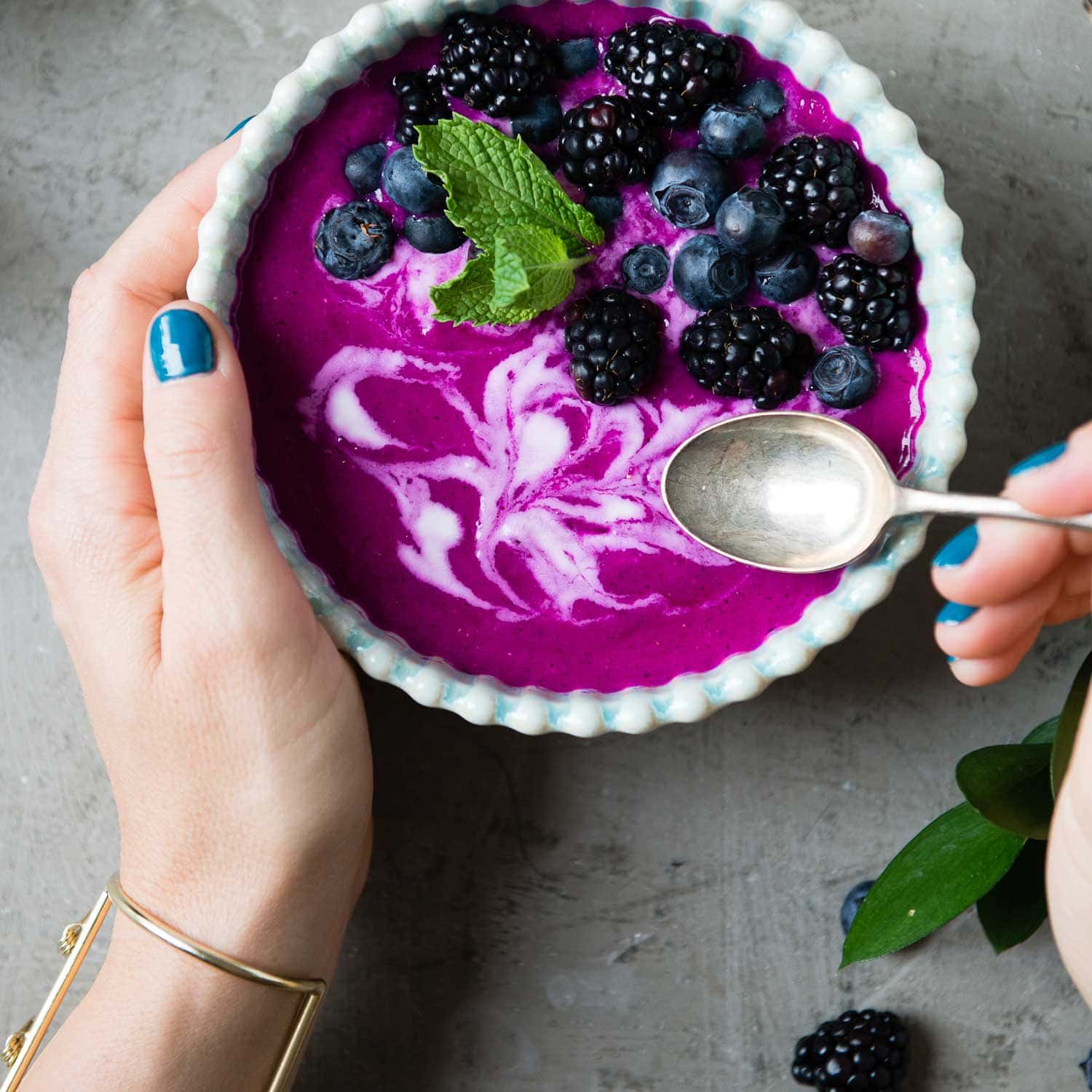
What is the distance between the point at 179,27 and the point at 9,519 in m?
0.82

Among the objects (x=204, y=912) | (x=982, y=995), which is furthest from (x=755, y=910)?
(x=204, y=912)

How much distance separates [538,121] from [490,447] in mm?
388

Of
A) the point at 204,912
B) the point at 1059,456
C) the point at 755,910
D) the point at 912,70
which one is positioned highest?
the point at 912,70

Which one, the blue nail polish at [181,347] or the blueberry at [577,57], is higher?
the blueberry at [577,57]

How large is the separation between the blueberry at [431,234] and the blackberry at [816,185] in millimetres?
366

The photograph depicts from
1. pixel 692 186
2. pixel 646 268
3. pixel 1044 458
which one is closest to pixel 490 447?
pixel 646 268

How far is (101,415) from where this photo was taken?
145cm

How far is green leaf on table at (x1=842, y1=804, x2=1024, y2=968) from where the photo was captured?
1460 mm

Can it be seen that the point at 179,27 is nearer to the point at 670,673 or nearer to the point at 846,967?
the point at 670,673

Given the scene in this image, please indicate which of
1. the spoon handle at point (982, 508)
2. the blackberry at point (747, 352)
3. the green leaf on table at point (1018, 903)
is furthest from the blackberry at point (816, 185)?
the green leaf on table at point (1018, 903)

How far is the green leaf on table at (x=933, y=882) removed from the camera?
1460 millimetres

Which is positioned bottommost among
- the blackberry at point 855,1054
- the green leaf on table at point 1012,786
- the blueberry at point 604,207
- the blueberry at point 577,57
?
the blackberry at point 855,1054

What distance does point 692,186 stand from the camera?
1.24 m

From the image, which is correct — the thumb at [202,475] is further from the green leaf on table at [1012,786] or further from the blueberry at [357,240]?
the green leaf on table at [1012,786]
